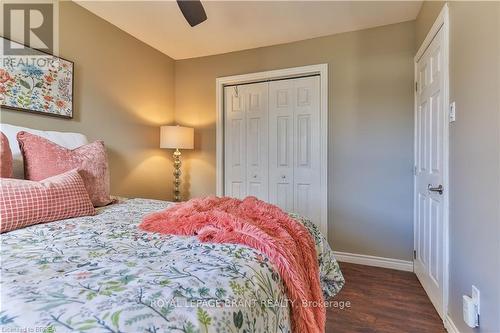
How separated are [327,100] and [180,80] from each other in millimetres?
1954

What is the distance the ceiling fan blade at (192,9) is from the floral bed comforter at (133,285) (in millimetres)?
1261

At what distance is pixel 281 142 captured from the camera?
125 inches

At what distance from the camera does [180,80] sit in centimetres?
364

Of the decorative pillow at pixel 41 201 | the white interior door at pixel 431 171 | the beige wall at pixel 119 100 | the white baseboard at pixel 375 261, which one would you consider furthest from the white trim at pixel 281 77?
the decorative pillow at pixel 41 201

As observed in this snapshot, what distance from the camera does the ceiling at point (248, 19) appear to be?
93.5 inches

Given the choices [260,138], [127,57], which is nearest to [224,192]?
[260,138]

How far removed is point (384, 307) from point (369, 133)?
5.27ft

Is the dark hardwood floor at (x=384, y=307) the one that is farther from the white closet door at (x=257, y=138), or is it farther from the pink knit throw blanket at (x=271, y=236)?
the white closet door at (x=257, y=138)

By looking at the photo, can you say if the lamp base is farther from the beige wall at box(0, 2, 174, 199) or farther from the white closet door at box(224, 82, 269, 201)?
the white closet door at box(224, 82, 269, 201)

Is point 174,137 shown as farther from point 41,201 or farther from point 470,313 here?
point 470,313

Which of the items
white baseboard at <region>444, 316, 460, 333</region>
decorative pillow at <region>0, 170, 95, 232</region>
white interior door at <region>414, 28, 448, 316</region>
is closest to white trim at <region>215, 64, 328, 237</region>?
white interior door at <region>414, 28, 448, 316</region>

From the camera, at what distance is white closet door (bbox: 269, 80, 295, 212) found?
3137 mm

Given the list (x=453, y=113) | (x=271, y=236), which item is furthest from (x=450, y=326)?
(x=271, y=236)

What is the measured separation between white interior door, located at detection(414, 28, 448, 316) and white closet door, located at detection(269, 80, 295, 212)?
1.25 metres
